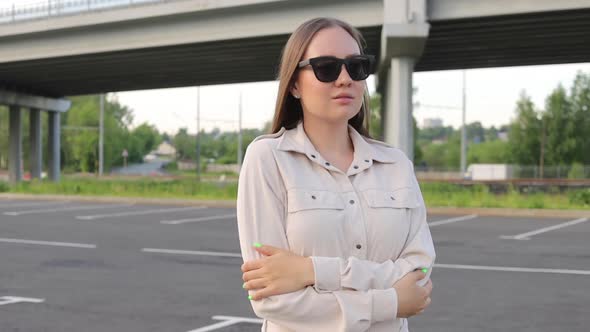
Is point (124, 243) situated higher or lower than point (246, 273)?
lower

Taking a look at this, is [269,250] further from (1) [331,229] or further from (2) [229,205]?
(2) [229,205]

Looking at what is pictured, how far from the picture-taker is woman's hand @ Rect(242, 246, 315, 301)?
208 centimetres

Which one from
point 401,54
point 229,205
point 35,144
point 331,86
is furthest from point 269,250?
point 35,144

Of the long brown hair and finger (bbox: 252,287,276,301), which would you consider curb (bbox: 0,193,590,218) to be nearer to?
the long brown hair

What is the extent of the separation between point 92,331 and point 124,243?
685cm

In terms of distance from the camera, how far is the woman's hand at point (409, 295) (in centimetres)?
215

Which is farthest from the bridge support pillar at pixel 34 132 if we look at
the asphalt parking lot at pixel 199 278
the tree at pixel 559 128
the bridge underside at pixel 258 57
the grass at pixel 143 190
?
the tree at pixel 559 128

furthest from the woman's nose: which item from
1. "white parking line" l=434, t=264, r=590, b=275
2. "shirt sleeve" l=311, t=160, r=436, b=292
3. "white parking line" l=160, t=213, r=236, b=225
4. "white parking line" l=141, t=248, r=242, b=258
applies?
"white parking line" l=160, t=213, r=236, b=225

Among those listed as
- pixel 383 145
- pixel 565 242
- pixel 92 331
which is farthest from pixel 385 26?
pixel 383 145

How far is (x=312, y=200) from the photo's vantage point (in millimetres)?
2121

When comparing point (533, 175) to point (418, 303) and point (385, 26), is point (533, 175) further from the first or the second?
point (418, 303)

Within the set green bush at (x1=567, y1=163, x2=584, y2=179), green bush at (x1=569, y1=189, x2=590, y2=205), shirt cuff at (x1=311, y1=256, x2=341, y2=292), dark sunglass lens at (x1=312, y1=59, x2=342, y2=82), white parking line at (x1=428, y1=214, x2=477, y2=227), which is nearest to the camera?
shirt cuff at (x1=311, y1=256, x2=341, y2=292)

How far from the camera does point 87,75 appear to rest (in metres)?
37.9

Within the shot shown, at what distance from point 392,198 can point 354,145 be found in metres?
0.22
